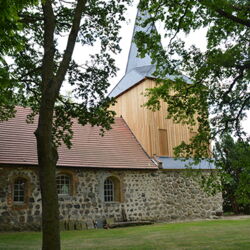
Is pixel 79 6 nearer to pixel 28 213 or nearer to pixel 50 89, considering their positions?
pixel 50 89

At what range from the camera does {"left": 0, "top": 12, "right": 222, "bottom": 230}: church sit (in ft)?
42.4

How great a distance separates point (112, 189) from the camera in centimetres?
1560

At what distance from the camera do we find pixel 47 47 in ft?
22.9

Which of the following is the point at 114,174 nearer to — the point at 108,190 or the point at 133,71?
the point at 108,190

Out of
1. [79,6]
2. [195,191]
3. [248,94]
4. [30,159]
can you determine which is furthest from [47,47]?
[195,191]

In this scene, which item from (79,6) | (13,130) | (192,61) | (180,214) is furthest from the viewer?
(180,214)

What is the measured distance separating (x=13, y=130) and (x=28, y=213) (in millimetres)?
4008

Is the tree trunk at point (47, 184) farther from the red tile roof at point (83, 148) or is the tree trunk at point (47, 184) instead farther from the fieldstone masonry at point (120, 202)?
the fieldstone masonry at point (120, 202)

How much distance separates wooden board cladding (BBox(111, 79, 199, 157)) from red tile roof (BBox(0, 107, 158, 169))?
0.59m

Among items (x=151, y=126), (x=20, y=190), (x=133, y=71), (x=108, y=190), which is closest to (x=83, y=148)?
(x=108, y=190)

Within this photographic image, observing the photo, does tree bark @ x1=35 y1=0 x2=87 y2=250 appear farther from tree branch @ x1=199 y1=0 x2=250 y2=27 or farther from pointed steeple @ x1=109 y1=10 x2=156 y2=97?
pointed steeple @ x1=109 y1=10 x2=156 y2=97

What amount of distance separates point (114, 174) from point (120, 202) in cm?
137

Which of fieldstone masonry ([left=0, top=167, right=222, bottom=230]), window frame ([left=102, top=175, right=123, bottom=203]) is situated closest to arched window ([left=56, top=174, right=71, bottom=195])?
fieldstone masonry ([left=0, top=167, right=222, bottom=230])

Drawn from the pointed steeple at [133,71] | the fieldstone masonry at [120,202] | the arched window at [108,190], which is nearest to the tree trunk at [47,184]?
the fieldstone masonry at [120,202]
